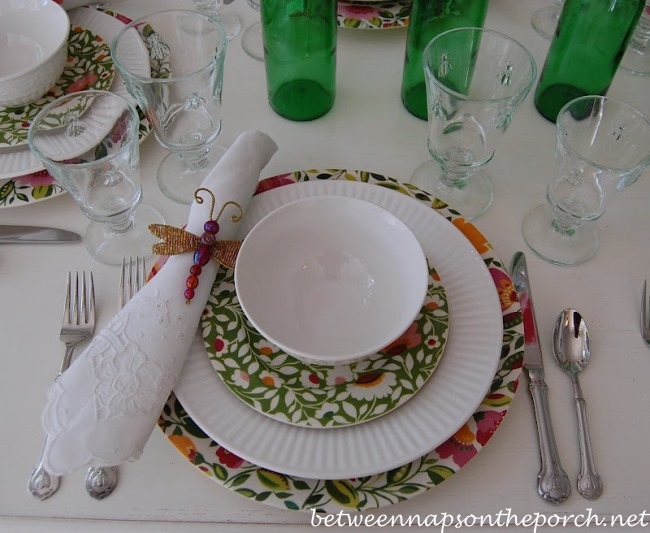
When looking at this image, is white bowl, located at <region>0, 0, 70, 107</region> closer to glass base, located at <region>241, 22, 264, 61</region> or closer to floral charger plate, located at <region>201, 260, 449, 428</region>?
glass base, located at <region>241, 22, 264, 61</region>

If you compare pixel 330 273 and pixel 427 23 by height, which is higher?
pixel 427 23

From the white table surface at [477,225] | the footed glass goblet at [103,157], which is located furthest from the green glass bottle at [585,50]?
the footed glass goblet at [103,157]

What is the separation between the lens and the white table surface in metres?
0.44

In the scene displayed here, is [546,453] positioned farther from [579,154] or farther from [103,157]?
[103,157]

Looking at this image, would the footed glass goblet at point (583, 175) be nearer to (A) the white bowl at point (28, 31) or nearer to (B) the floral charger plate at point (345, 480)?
(B) the floral charger plate at point (345, 480)

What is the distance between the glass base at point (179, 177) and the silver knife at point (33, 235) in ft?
0.34

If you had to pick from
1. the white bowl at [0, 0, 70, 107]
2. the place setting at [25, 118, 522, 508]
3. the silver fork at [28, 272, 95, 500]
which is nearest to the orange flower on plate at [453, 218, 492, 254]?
the place setting at [25, 118, 522, 508]

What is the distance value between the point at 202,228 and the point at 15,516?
10.3 inches

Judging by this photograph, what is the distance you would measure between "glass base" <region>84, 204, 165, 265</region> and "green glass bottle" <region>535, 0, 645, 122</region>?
46 cm

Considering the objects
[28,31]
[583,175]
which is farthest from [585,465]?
[28,31]

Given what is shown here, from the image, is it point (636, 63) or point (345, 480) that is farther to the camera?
point (636, 63)

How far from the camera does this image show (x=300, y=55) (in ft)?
2.20

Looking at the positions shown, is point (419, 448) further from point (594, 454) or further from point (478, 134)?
point (478, 134)

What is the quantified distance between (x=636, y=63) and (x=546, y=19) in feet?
0.42
